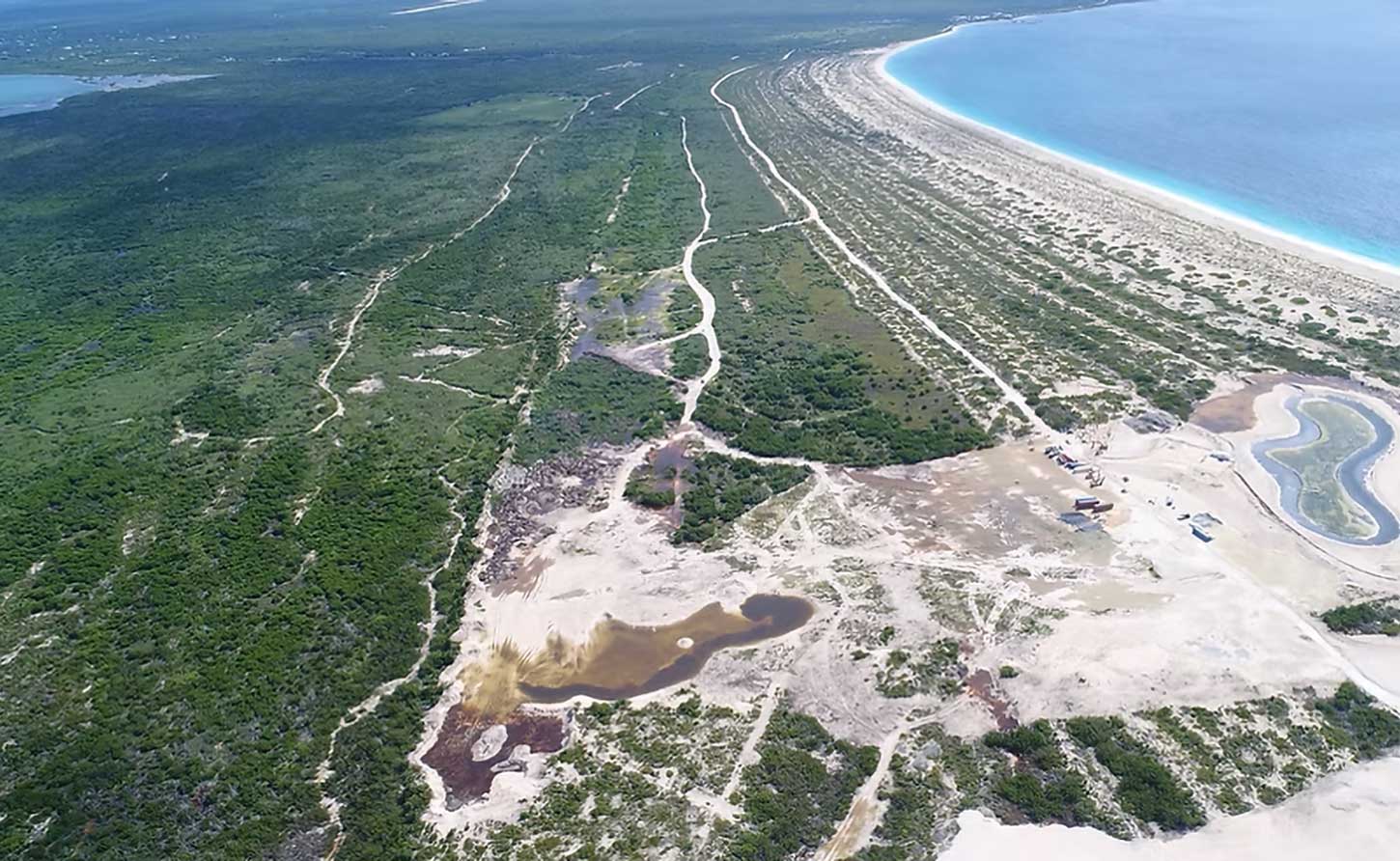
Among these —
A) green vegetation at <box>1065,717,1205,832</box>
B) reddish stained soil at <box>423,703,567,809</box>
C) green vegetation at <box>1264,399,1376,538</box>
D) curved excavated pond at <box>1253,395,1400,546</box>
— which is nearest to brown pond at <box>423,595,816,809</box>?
reddish stained soil at <box>423,703,567,809</box>

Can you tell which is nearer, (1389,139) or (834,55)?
(1389,139)

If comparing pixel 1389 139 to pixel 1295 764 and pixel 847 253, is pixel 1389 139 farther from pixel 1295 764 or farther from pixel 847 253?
pixel 1295 764

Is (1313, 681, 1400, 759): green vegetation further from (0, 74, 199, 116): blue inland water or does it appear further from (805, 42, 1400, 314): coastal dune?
(0, 74, 199, 116): blue inland water

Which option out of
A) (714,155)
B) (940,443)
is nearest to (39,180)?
(714,155)

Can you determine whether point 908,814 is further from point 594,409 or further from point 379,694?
point 594,409

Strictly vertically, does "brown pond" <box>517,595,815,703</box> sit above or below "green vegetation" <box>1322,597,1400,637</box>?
below

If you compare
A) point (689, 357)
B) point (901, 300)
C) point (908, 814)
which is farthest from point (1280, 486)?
point (689, 357)

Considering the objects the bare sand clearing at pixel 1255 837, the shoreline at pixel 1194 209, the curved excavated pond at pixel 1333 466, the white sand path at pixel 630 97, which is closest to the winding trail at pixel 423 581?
the bare sand clearing at pixel 1255 837
